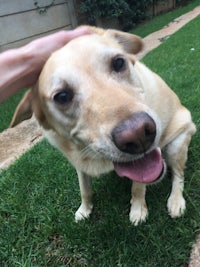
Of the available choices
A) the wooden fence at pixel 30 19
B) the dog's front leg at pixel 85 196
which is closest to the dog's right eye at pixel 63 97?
the dog's front leg at pixel 85 196

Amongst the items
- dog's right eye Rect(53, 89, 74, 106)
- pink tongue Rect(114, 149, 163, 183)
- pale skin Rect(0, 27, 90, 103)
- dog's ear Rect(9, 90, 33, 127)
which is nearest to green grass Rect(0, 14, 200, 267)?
pink tongue Rect(114, 149, 163, 183)

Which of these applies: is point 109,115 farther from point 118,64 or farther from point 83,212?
point 83,212

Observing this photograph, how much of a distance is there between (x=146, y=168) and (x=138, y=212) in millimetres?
510

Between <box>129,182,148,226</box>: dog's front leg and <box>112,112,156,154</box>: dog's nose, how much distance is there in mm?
658

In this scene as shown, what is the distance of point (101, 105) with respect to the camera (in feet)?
Result: 5.76

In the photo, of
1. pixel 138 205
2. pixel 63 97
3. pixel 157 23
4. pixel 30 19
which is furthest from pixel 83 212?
pixel 157 23

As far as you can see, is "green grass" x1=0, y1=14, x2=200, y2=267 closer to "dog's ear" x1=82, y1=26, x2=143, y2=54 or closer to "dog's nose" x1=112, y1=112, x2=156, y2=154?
"dog's nose" x1=112, y1=112, x2=156, y2=154

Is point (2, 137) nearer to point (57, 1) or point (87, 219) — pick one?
point (87, 219)

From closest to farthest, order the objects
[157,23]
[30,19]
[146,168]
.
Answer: [146,168], [30,19], [157,23]

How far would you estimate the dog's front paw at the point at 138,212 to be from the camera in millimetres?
2256

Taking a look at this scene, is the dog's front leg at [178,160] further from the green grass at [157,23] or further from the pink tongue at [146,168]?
the green grass at [157,23]

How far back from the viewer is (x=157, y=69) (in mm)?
5402

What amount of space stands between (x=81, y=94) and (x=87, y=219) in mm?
916

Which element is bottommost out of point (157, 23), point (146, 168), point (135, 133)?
point (157, 23)
